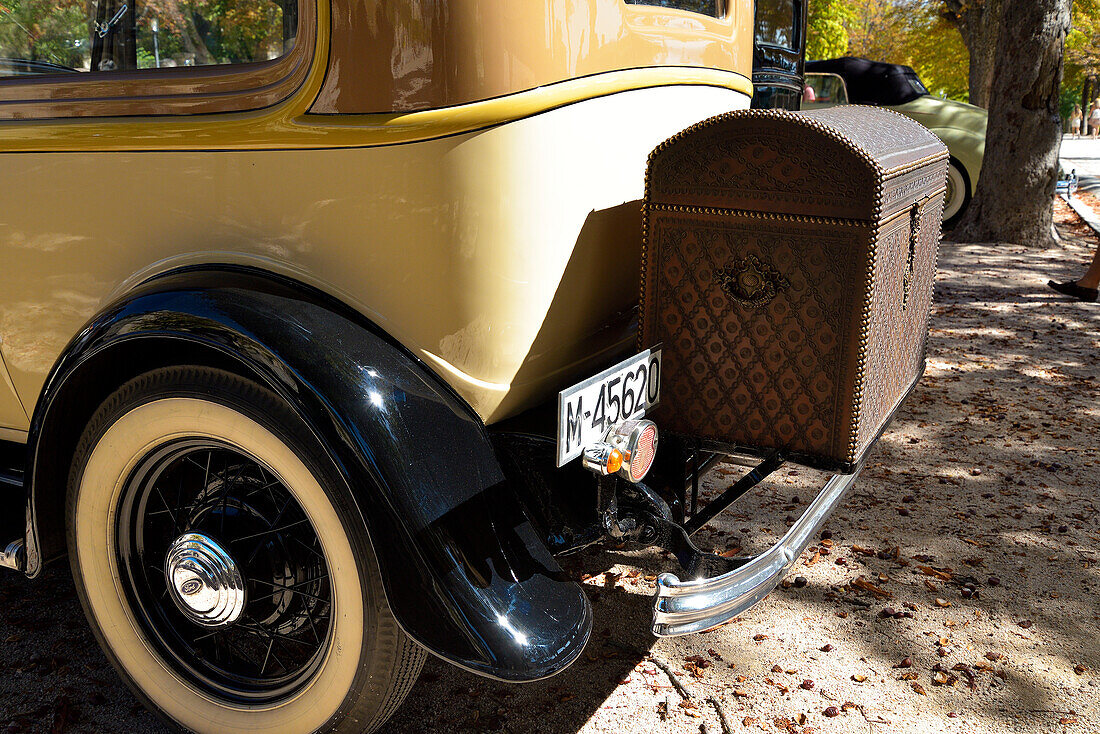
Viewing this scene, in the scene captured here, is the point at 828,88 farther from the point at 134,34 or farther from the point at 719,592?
the point at 719,592

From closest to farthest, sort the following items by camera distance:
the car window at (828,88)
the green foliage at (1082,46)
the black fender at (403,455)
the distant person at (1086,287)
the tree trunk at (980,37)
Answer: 1. the black fender at (403,455)
2. the distant person at (1086,287)
3. the car window at (828,88)
4. the tree trunk at (980,37)
5. the green foliage at (1082,46)

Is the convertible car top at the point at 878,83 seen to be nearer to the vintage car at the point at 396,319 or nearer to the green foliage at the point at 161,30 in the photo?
the vintage car at the point at 396,319

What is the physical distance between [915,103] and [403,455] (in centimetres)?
1051

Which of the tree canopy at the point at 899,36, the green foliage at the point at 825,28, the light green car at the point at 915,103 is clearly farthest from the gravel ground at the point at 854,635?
the green foliage at the point at 825,28

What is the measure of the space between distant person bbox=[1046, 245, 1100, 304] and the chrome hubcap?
701 cm

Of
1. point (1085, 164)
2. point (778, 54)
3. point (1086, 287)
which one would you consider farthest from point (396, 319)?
point (1085, 164)

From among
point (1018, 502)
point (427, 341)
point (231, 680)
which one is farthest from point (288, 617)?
point (1018, 502)

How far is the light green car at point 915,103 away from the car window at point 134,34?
855 cm

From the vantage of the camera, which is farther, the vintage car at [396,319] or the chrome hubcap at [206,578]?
the chrome hubcap at [206,578]

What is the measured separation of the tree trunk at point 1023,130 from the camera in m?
8.09

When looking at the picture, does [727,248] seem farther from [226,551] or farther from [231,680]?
[231,680]

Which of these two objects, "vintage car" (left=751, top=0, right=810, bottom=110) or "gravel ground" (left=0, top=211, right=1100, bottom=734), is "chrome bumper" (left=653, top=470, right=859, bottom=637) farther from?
"vintage car" (left=751, top=0, right=810, bottom=110)

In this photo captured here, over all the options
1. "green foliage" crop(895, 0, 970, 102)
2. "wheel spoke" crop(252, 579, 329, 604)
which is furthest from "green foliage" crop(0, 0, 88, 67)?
"green foliage" crop(895, 0, 970, 102)

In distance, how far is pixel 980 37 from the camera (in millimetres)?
17562
